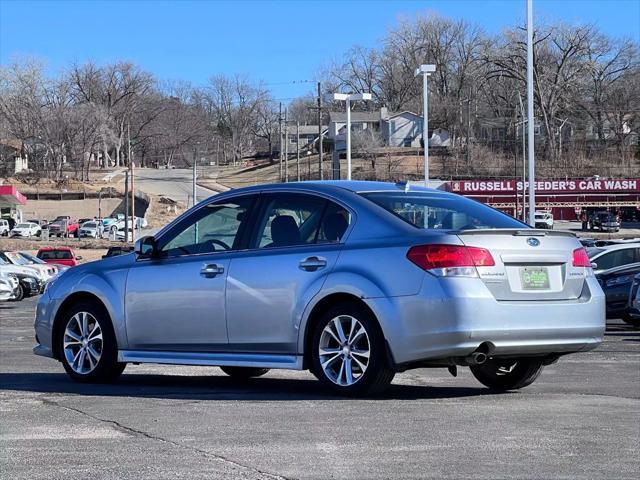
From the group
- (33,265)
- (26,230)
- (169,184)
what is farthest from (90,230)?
(33,265)

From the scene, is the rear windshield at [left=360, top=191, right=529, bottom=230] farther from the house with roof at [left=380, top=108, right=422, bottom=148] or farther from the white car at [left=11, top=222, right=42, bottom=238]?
the house with roof at [left=380, top=108, right=422, bottom=148]

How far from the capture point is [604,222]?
71.8 meters

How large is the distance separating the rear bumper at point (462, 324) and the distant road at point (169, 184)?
86.4 metres

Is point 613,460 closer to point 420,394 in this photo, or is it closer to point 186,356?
point 420,394

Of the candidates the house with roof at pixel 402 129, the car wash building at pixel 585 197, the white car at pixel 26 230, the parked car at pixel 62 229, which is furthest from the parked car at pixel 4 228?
the house with roof at pixel 402 129

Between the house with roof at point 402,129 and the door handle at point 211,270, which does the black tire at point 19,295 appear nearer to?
the door handle at point 211,270

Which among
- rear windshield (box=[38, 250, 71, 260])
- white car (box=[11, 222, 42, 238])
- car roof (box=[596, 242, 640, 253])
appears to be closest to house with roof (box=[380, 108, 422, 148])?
white car (box=[11, 222, 42, 238])

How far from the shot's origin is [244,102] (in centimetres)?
14425

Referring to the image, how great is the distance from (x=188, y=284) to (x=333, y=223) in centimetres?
141

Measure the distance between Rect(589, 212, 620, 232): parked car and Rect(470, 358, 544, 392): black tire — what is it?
65.3 m

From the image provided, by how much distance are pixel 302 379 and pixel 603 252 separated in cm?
1410

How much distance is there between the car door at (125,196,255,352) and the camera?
8.36 meters

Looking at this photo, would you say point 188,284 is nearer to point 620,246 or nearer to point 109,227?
point 620,246

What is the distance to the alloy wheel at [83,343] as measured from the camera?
9.09 metres
